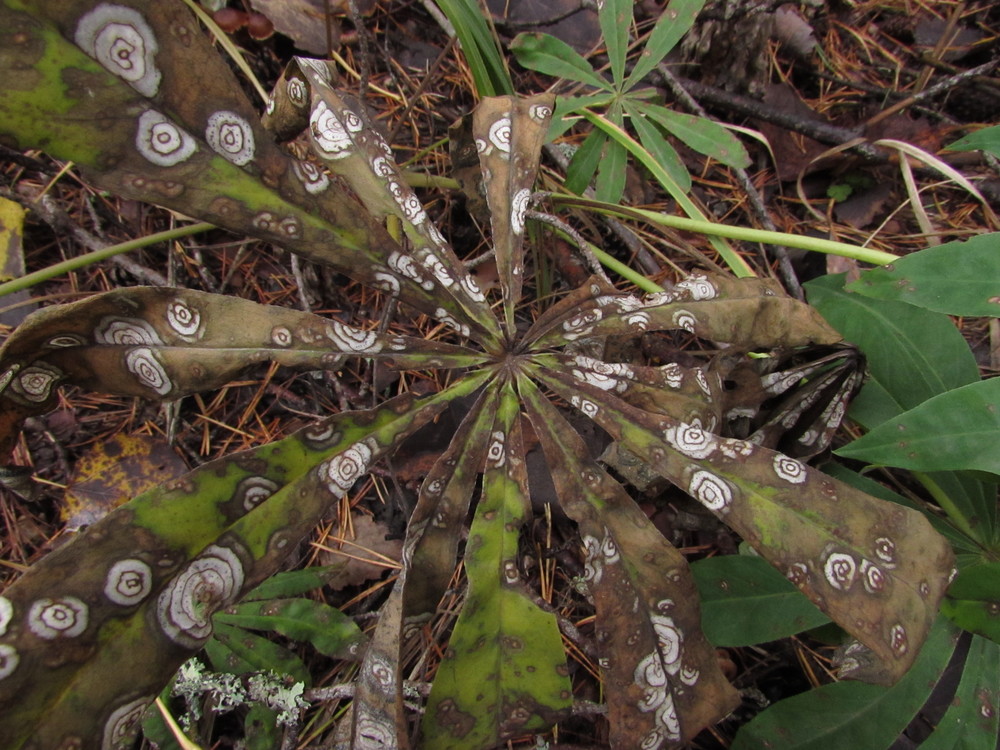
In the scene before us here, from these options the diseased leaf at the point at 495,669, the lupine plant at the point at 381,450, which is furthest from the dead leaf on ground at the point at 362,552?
the diseased leaf at the point at 495,669

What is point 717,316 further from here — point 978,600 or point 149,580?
point 149,580

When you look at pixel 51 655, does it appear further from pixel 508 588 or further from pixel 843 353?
pixel 843 353

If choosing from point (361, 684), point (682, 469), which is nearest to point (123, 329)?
point (361, 684)

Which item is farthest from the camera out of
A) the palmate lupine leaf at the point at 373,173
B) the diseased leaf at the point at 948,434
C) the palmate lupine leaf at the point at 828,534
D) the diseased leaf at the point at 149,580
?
the palmate lupine leaf at the point at 373,173

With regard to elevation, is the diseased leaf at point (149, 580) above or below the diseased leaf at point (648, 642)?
above

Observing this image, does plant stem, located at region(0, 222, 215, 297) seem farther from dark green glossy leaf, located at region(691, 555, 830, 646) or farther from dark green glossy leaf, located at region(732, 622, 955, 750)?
dark green glossy leaf, located at region(732, 622, 955, 750)

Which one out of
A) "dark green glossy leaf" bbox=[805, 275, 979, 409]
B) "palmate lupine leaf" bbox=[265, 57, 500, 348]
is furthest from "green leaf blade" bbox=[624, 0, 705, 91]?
"dark green glossy leaf" bbox=[805, 275, 979, 409]

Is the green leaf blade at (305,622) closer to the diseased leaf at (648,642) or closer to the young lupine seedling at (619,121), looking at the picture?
the diseased leaf at (648,642)
